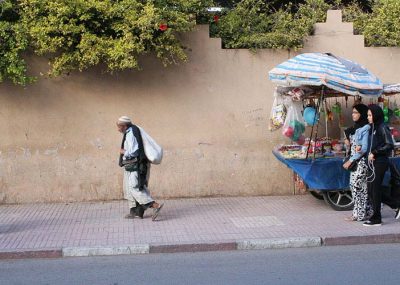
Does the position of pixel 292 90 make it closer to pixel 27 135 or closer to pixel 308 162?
pixel 308 162

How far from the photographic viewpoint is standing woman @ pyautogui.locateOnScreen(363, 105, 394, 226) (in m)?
9.10

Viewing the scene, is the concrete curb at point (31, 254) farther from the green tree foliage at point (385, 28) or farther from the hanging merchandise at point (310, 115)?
the green tree foliage at point (385, 28)


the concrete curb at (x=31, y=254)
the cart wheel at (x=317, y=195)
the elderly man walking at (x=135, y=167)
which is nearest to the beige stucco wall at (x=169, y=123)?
the cart wheel at (x=317, y=195)

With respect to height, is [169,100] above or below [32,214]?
above

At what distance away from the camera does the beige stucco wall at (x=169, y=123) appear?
11109mm

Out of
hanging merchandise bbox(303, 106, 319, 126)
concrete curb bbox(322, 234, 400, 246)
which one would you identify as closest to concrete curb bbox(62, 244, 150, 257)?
concrete curb bbox(322, 234, 400, 246)

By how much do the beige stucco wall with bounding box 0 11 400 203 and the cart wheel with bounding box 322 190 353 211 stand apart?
1422mm

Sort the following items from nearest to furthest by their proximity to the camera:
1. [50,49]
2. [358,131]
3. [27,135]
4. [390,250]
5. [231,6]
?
[390,250]
[358,131]
[50,49]
[27,135]
[231,6]

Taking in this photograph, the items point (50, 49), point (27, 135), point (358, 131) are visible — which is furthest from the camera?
point (27, 135)

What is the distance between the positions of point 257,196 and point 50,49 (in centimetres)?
457

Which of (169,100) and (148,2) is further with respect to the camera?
(169,100)

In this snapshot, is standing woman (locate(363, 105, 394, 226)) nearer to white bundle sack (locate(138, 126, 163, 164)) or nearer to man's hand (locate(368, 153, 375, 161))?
man's hand (locate(368, 153, 375, 161))

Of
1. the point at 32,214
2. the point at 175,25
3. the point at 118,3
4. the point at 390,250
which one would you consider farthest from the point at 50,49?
the point at 390,250

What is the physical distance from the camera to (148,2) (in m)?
10.3
